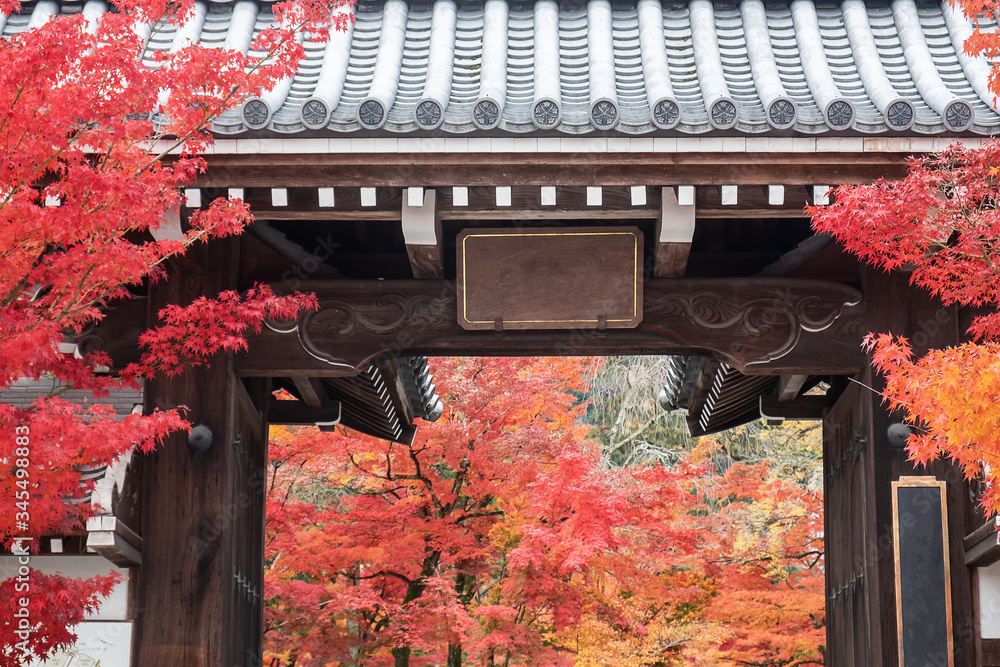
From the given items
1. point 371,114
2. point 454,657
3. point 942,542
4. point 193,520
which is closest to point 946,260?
point 942,542

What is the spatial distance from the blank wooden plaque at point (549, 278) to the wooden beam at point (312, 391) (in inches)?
110

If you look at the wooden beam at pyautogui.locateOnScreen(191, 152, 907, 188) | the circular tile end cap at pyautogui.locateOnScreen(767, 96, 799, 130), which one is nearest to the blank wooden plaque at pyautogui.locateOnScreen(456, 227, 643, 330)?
the wooden beam at pyautogui.locateOnScreen(191, 152, 907, 188)

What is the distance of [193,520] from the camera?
6.10m

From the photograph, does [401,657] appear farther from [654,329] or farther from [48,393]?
[654,329]

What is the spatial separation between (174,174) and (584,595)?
29.4 feet

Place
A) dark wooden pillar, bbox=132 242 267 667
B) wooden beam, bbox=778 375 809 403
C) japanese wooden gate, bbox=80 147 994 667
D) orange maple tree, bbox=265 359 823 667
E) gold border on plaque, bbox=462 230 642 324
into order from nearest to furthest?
japanese wooden gate, bbox=80 147 994 667 → dark wooden pillar, bbox=132 242 267 667 → gold border on plaque, bbox=462 230 642 324 → wooden beam, bbox=778 375 809 403 → orange maple tree, bbox=265 359 823 667

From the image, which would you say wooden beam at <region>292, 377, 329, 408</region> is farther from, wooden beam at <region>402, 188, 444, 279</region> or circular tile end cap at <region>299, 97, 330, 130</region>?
circular tile end cap at <region>299, 97, 330, 130</region>

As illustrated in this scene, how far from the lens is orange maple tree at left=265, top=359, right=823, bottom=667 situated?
1232 centimetres

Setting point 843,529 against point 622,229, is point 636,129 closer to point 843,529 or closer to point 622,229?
point 622,229

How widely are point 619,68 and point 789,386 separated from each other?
3.64 m

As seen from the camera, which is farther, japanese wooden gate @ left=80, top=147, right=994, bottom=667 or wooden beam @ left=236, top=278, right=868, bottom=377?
wooden beam @ left=236, top=278, right=868, bottom=377

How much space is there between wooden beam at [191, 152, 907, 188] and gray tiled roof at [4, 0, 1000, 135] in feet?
0.44

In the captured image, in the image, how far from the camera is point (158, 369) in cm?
605

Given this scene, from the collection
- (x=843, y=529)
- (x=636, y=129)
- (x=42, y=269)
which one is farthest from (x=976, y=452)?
(x=42, y=269)
